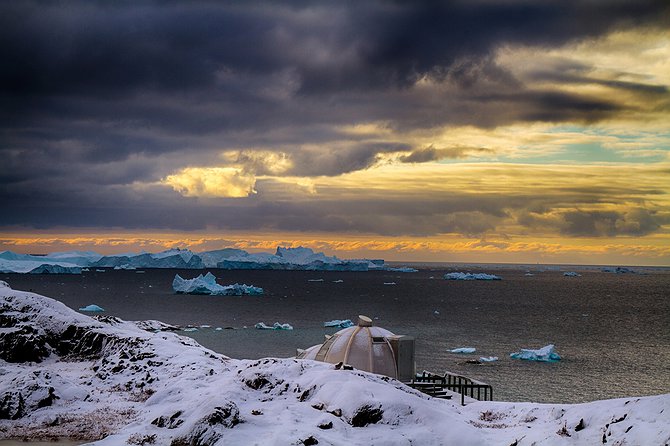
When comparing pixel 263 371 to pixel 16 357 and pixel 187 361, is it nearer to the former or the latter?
pixel 187 361

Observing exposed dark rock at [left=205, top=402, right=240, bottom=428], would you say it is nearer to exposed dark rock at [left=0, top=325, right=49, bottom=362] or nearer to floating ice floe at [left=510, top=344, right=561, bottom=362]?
exposed dark rock at [left=0, top=325, right=49, bottom=362]

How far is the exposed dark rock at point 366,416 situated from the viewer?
22.3 m

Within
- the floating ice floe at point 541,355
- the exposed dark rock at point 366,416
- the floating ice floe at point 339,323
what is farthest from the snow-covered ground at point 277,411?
the floating ice floe at point 339,323

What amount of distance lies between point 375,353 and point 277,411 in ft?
34.3

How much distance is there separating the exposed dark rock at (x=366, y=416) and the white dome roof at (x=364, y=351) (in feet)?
31.7

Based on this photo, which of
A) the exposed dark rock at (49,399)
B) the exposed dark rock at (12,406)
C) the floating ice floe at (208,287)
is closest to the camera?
the exposed dark rock at (12,406)

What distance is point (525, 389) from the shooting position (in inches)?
2058

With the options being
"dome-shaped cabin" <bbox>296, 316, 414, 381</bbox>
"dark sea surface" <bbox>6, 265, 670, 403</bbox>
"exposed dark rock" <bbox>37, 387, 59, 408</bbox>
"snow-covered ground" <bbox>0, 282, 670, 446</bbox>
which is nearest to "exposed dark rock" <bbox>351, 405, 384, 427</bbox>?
"snow-covered ground" <bbox>0, 282, 670, 446</bbox>

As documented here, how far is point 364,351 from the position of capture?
32.7 m

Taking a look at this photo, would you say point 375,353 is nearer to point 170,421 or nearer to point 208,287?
point 170,421

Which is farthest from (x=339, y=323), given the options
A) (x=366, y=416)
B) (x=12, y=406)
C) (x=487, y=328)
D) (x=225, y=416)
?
(x=225, y=416)

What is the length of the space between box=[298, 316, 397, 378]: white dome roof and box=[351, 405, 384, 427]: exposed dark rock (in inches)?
380

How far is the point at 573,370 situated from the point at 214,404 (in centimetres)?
5082

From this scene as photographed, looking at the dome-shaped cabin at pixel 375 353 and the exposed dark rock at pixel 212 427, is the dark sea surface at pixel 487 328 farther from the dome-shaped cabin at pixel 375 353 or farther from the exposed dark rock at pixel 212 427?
the exposed dark rock at pixel 212 427
